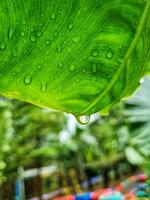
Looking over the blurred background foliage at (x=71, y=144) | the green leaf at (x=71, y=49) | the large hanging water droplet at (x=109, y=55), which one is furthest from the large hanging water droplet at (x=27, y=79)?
the blurred background foliage at (x=71, y=144)

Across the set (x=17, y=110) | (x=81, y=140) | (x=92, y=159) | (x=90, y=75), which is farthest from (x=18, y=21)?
(x=92, y=159)

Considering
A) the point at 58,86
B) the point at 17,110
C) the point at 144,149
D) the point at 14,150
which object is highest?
the point at 17,110

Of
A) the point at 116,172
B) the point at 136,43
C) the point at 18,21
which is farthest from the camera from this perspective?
the point at 116,172

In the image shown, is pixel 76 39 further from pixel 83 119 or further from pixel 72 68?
pixel 83 119

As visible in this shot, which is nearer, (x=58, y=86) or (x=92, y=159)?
(x=58, y=86)

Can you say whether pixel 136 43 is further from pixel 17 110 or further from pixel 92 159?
pixel 92 159

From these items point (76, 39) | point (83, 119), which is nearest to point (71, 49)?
point (76, 39)

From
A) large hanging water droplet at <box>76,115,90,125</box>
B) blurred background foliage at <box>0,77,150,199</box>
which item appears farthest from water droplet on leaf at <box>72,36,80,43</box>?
blurred background foliage at <box>0,77,150,199</box>
